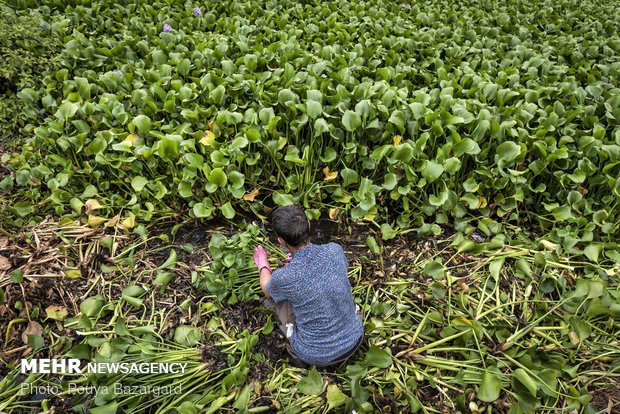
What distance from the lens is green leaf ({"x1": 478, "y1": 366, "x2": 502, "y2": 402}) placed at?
2.01 m

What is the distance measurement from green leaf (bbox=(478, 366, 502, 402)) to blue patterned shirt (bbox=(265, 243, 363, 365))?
24.5 inches

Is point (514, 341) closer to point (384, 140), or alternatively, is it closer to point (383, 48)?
point (384, 140)

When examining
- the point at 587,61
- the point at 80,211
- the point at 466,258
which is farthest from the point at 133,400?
the point at 587,61

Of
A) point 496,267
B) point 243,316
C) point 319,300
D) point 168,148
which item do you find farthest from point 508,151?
point 168,148

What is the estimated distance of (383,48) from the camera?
4402 mm

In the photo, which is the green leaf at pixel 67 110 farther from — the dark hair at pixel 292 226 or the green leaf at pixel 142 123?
the dark hair at pixel 292 226

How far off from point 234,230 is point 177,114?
39.8 inches

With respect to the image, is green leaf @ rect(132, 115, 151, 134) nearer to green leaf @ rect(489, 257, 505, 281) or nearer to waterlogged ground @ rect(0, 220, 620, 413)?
waterlogged ground @ rect(0, 220, 620, 413)

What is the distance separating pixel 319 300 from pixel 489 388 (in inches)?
34.0

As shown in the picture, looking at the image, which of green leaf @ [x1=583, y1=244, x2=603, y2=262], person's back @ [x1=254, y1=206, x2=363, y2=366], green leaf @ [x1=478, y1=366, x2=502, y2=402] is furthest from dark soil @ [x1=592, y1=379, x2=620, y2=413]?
person's back @ [x1=254, y1=206, x2=363, y2=366]

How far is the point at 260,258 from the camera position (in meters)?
2.67

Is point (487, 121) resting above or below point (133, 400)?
above

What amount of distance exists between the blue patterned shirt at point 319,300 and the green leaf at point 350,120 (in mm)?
1149

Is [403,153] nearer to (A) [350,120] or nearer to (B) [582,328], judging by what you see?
(A) [350,120]
